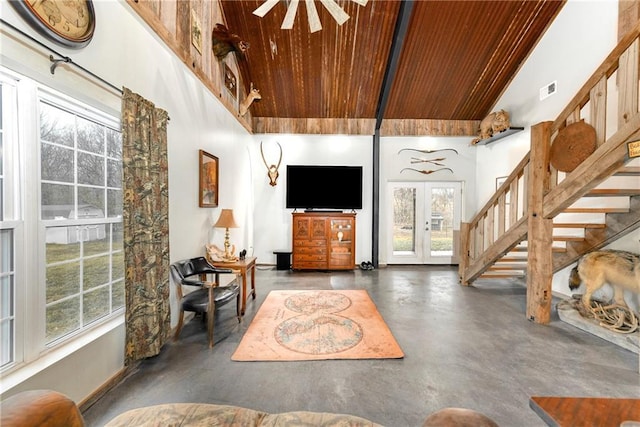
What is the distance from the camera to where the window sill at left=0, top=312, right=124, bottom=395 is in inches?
54.6

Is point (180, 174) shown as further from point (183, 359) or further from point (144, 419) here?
point (144, 419)

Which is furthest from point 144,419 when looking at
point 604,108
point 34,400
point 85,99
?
point 604,108

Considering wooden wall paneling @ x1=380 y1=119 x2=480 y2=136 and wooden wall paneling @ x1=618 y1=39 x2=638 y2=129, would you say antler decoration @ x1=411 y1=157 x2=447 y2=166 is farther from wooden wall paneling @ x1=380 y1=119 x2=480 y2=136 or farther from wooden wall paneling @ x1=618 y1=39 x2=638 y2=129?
wooden wall paneling @ x1=618 y1=39 x2=638 y2=129

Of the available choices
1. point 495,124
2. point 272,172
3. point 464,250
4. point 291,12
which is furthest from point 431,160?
point 291,12

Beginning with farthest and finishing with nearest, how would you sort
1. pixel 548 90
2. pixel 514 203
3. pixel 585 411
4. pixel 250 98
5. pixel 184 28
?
pixel 250 98 → pixel 548 90 → pixel 514 203 → pixel 184 28 → pixel 585 411

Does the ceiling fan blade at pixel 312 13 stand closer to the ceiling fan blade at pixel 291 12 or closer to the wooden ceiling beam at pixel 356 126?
the ceiling fan blade at pixel 291 12

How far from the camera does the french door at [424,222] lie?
251 inches

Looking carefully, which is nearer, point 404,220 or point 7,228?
point 7,228

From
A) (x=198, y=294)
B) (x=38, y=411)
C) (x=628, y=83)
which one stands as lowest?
(x=198, y=294)

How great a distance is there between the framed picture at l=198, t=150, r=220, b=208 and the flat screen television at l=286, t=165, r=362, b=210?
7.80 feet

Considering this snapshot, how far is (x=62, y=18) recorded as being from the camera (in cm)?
157

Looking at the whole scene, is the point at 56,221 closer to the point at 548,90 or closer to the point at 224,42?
the point at 224,42

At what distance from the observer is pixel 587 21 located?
3.80 meters

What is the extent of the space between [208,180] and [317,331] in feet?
8.19
